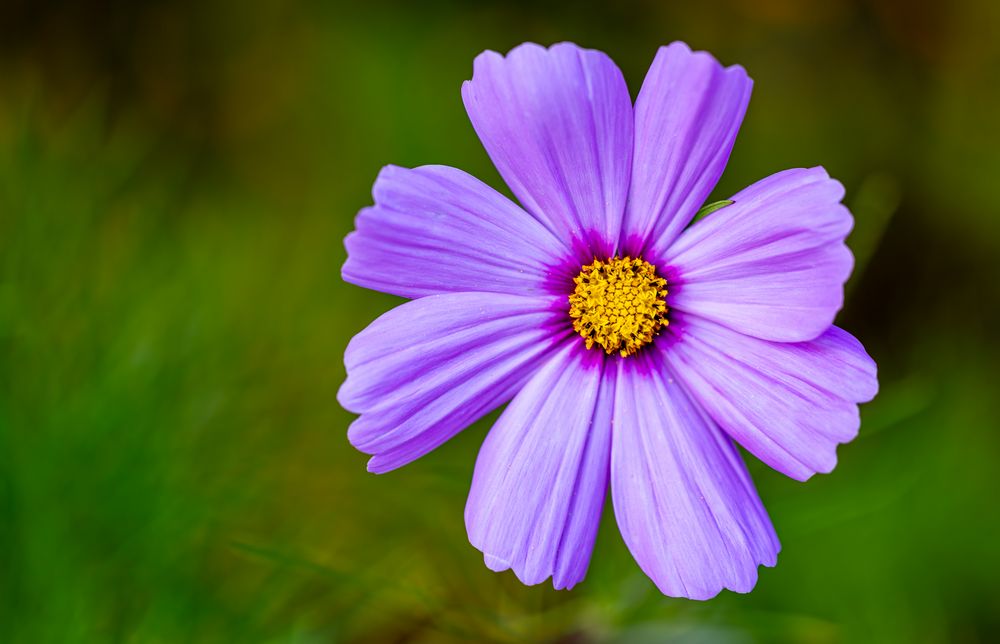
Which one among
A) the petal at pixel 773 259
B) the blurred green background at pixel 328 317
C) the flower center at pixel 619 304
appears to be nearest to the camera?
the petal at pixel 773 259

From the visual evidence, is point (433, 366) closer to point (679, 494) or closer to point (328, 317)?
point (679, 494)

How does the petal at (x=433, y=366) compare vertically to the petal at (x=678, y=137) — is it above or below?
below

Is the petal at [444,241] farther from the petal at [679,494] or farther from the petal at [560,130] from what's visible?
the petal at [679,494]

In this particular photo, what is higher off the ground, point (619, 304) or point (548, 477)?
point (619, 304)

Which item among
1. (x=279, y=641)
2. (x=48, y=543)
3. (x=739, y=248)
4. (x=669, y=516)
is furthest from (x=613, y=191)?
(x=48, y=543)

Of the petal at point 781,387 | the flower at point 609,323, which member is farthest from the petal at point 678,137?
the petal at point 781,387

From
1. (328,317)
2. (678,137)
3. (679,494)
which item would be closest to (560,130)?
(678,137)

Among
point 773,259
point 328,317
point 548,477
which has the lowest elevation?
point 328,317
